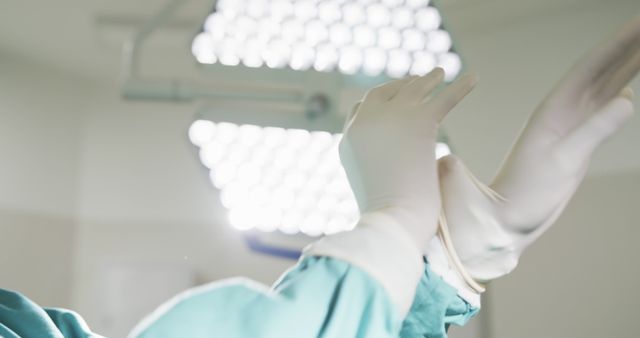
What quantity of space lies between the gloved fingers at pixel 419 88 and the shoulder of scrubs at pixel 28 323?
0.42 m

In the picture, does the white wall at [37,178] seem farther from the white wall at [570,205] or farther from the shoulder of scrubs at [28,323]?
the shoulder of scrubs at [28,323]

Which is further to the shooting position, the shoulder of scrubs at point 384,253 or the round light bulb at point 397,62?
the round light bulb at point 397,62

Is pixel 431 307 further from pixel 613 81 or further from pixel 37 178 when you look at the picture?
pixel 37 178

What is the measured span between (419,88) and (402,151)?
0.25ft

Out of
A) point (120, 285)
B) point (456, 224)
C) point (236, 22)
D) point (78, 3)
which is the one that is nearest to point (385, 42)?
point (236, 22)

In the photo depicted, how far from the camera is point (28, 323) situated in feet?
2.40

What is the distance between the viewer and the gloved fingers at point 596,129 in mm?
647

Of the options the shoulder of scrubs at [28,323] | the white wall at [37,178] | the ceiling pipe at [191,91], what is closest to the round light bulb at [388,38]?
the ceiling pipe at [191,91]

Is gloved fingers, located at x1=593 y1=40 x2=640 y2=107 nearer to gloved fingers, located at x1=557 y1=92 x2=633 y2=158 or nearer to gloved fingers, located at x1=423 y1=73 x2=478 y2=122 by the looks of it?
gloved fingers, located at x1=557 y1=92 x2=633 y2=158

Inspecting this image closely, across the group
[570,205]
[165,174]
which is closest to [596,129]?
Answer: [570,205]

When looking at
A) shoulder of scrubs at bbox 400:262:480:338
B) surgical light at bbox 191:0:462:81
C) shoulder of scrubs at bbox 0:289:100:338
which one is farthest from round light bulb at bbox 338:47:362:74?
shoulder of scrubs at bbox 0:289:100:338

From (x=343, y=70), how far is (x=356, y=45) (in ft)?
0.11

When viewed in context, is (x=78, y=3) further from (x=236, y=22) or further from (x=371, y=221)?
(x=371, y=221)

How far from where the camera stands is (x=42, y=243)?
2184mm
